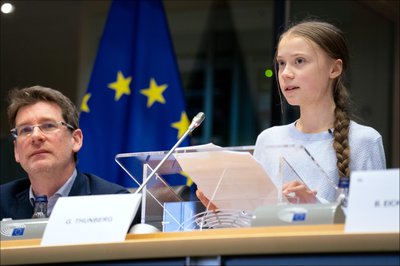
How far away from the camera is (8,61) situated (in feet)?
19.5

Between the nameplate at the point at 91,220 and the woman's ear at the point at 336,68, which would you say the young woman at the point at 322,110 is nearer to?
the woman's ear at the point at 336,68

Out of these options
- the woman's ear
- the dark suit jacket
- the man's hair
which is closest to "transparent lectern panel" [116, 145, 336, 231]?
the woman's ear

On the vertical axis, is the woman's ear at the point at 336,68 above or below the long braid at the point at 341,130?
above

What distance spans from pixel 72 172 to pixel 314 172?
1.01 m

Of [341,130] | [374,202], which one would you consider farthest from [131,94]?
[374,202]

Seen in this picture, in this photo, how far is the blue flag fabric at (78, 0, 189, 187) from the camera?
17.5 ft

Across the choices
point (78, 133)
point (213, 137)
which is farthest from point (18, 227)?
point (213, 137)

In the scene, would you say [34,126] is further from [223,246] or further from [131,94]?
[131,94]

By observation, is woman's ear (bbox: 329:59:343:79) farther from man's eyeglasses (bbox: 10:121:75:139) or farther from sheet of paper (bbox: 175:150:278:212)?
man's eyeglasses (bbox: 10:121:75:139)

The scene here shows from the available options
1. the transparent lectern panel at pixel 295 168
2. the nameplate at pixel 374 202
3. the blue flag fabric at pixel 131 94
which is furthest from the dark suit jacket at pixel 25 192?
the blue flag fabric at pixel 131 94

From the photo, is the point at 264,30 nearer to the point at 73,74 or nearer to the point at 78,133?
the point at 73,74

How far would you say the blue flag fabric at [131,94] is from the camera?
17.5 feet

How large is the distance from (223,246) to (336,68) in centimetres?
106

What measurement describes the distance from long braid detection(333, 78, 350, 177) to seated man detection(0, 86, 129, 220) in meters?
0.80
